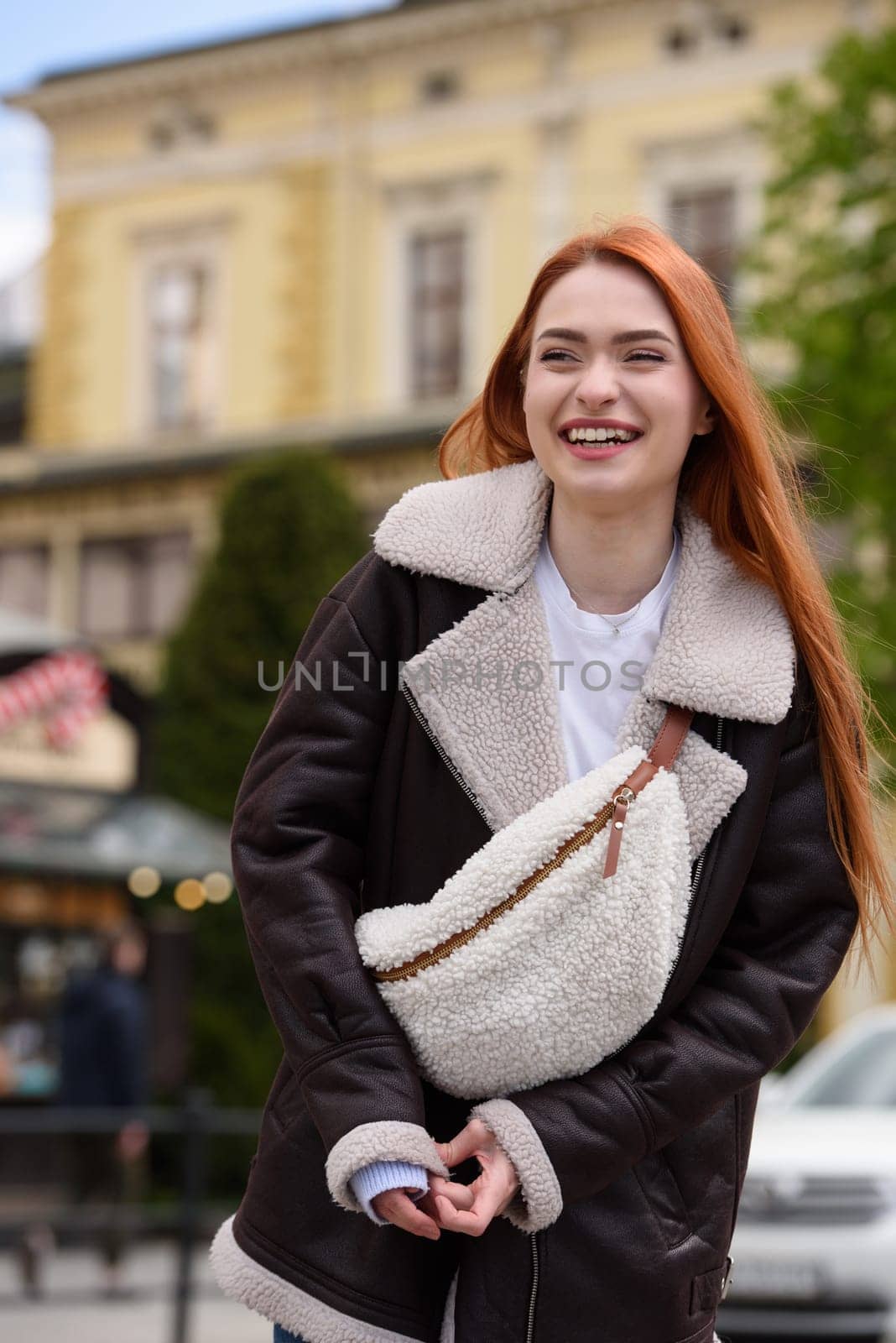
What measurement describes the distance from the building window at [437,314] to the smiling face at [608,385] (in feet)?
76.7

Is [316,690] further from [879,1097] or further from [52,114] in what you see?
[52,114]

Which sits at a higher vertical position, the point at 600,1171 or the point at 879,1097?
the point at 600,1171

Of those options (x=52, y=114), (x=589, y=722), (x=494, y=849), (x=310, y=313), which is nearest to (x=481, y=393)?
(x=589, y=722)

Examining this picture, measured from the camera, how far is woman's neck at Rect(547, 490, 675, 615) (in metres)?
2.58

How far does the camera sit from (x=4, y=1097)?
1516cm

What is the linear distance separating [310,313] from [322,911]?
24797mm

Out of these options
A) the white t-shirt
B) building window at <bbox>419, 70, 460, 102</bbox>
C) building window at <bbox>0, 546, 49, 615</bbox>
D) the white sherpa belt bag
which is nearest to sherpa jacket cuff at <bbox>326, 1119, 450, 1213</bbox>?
the white sherpa belt bag

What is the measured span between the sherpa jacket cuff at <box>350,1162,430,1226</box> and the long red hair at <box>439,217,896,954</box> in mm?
659

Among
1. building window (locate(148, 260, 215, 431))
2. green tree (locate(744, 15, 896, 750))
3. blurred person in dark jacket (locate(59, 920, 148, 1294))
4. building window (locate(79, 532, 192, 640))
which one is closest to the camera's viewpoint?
blurred person in dark jacket (locate(59, 920, 148, 1294))

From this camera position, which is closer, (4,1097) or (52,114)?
(4,1097)

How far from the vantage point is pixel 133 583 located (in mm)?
27328

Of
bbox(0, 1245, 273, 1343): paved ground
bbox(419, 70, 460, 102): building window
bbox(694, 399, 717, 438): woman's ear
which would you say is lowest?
bbox(0, 1245, 273, 1343): paved ground

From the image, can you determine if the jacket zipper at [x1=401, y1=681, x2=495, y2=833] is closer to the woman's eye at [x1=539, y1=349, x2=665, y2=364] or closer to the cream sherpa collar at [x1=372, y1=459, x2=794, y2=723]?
the cream sherpa collar at [x1=372, y1=459, x2=794, y2=723]

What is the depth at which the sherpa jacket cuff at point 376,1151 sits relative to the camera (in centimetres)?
221
